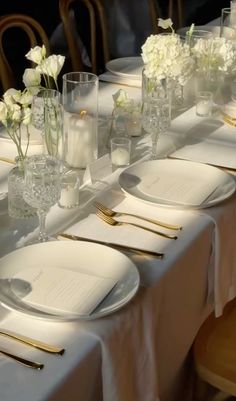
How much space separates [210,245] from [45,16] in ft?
10.3

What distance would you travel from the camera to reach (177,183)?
1647 millimetres

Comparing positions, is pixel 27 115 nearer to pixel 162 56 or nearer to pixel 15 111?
pixel 15 111

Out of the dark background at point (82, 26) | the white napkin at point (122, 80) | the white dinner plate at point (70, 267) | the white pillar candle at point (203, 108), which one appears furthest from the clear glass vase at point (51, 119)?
the dark background at point (82, 26)

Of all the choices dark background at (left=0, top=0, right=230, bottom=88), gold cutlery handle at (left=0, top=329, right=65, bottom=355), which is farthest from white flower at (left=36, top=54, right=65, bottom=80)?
dark background at (left=0, top=0, right=230, bottom=88)

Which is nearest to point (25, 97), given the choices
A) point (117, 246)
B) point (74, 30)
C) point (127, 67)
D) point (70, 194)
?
point (70, 194)

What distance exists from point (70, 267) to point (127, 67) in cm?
139

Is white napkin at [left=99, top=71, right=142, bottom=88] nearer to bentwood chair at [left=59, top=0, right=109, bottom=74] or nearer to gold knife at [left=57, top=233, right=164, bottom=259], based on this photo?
bentwood chair at [left=59, top=0, right=109, bottom=74]

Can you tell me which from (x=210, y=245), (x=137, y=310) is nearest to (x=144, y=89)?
Answer: (x=210, y=245)

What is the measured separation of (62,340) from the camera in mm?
1108

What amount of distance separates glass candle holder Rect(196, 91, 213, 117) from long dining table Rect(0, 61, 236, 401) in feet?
1.07

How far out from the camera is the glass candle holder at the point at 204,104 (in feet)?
7.00

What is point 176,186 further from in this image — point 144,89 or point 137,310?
point 137,310

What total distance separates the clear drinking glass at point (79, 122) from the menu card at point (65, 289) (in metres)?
0.50

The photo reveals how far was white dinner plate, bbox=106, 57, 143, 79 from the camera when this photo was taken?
95.3 inches
